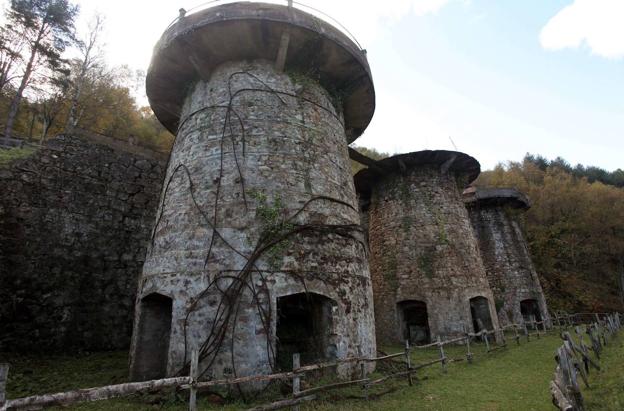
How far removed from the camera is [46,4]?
17297 millimetres

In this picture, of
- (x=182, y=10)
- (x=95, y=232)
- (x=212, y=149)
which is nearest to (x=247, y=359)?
(x=212, y=149)

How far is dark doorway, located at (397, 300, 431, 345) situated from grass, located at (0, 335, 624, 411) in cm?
347

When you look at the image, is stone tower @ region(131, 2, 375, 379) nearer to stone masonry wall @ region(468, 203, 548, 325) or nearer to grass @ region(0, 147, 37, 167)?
grass @ region(0, 147, 37, 167)

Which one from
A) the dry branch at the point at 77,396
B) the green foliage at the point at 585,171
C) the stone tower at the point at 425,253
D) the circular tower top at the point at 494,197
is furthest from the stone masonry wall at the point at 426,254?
the green foliage at the point at 585,171

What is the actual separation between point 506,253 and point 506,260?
43 centimetres

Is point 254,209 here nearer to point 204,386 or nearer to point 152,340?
point 204,386

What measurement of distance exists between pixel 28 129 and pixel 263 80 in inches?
872

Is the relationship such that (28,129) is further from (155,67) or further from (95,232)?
(155,67)

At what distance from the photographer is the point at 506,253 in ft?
63.1

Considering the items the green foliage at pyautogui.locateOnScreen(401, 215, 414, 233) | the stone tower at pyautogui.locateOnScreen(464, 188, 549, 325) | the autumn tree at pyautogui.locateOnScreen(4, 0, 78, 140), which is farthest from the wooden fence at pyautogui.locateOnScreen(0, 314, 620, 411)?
the autumn tree at pyautogui.locateOnScreen(4, 0, 78, 140)

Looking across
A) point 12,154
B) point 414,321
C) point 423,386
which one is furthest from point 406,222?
point 12,154

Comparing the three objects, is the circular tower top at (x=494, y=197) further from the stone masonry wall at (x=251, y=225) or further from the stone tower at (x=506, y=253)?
the stone masonry wall at (x=251, y=225)

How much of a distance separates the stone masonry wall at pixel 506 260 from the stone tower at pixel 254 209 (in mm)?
13901

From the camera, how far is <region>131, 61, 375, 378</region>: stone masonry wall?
6.23 meters
